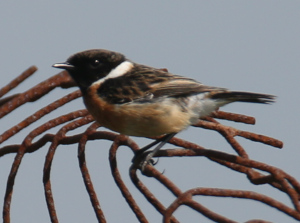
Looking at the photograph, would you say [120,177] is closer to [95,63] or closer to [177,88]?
[177,88]

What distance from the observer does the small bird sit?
5.14 metres

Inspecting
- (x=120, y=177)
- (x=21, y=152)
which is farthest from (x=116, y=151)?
(x=21, y=152)

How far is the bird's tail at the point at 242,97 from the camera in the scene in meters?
5.01

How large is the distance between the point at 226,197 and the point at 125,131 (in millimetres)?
1806

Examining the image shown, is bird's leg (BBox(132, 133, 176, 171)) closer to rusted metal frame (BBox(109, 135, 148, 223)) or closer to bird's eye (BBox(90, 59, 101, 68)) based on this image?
rusted metal frame (BBox(109, 135, 148, 223))

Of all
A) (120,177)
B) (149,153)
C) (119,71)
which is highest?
(119,71)

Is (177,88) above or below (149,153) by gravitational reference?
above

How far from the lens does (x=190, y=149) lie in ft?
12.9

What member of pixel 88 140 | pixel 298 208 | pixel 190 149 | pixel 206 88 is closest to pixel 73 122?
pixel 88 140

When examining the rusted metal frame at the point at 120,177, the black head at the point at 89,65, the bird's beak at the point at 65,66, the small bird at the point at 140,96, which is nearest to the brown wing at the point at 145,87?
the small bird at the point at 140,96

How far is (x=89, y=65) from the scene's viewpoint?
5586 mm

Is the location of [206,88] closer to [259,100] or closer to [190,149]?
[259,100]

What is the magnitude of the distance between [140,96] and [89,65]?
573 millimetres

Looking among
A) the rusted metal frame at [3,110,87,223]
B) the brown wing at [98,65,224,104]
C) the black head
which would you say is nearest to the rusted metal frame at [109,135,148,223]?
the rusted metal frame at [3,110,87,223]
